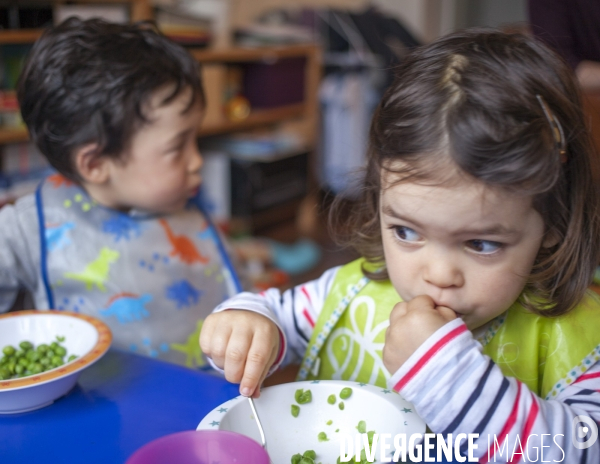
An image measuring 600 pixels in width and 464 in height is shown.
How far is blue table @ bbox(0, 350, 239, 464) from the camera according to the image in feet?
2.34

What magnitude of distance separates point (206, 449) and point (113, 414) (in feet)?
0.70

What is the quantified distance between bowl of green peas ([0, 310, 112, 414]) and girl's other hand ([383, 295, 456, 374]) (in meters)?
0.38

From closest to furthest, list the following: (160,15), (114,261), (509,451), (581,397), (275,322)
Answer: (509,451) → (581,397) → (275,322) → (114,261) → (160,15)

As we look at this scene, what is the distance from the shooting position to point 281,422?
2.53ft

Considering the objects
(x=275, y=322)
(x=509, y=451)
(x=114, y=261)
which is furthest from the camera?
(x=114, y=261)

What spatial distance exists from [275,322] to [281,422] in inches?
6.6

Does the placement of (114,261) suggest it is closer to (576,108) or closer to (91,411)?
(91,411)

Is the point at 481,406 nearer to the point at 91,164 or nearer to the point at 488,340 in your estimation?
the point at 488,340

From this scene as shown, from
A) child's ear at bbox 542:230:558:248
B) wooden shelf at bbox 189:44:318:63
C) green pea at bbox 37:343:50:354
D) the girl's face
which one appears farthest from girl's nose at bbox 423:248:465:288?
wooden shelf at bbox 189:44:318:63

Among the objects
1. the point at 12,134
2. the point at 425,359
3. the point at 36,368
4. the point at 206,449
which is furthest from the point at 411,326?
the point at 12,134

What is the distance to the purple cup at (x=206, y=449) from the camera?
604mm

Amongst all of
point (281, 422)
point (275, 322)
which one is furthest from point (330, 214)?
point (281, 422)

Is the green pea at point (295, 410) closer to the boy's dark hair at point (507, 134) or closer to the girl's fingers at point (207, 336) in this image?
the girl's fingers at point (207, 336)

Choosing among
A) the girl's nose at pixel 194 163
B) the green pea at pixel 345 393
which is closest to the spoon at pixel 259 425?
the green pea at pixel 345 393
